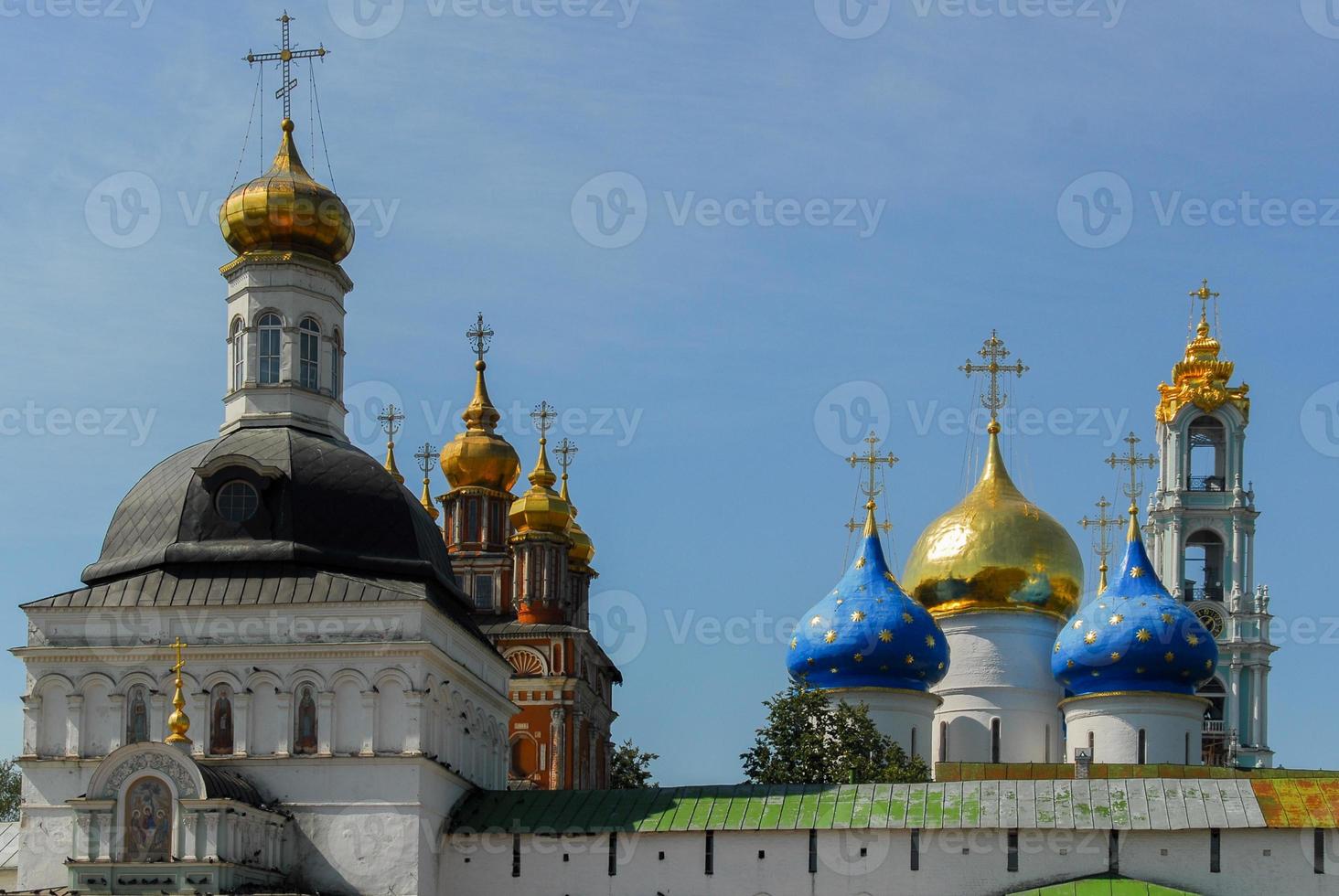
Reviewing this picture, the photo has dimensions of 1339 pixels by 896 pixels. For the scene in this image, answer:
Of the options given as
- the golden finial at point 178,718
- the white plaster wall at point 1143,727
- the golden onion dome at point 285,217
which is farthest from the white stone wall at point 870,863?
the white plaster wall at point 1143,727

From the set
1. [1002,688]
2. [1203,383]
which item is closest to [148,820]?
[1002,688]

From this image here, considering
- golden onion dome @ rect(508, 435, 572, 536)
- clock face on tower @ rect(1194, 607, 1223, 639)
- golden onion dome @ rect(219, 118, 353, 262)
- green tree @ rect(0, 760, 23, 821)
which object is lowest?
green tree @ rect(0, 760, 23, 821)

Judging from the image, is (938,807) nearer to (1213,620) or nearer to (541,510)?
(541,510)

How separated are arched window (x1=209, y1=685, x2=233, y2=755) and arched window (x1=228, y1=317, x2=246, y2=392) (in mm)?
5306

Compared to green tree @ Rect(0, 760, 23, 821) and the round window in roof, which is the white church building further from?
green tree @ Rect(0, 760, 23, 821)

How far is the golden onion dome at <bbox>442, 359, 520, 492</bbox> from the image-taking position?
52.2 meters

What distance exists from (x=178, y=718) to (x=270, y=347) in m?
6.89

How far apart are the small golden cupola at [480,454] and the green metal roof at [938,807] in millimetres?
20020

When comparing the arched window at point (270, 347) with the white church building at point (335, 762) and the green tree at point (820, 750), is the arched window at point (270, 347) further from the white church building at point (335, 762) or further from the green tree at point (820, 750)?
the green tree at point (820, 750)

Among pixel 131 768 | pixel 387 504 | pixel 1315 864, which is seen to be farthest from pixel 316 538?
pixel 1315 864

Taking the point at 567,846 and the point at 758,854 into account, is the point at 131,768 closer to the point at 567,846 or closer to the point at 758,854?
the point at 567,846

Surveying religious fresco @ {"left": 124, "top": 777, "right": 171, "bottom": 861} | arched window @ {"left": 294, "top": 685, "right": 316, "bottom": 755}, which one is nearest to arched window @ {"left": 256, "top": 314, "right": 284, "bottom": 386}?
arched window @ {"left": 294, "top": 685, "right": 316, "bottom": 755}

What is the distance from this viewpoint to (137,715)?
31.0 meters

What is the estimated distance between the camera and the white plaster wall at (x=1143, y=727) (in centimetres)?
4259
